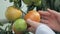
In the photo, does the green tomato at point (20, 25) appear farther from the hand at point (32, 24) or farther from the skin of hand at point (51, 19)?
the skin of hand at point (51, 19)

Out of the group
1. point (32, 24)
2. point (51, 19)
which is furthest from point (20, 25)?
point (51, 19)

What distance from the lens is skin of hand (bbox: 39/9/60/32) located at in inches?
30.0

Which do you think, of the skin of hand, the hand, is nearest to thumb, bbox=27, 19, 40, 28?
the hand

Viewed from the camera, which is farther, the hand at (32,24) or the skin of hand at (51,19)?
the skin of hand at (51,19)

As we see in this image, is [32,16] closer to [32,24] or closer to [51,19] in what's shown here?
[32,24]

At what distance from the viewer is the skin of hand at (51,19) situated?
2.50 ft

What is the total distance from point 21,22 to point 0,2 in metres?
0.85

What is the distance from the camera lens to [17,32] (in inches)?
26.3

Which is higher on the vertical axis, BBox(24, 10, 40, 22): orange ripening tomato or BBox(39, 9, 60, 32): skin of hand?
BBox(24, 10, 40, 22): orange ripening tomato

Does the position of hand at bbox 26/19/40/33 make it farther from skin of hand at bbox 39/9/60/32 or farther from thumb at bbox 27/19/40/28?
skin of hand at bbox 39/9/60/32

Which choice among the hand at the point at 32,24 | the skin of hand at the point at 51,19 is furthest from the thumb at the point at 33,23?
the skin of hand at the point at 51,19

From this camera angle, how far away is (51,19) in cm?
77

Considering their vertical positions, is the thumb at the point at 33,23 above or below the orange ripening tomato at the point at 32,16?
below

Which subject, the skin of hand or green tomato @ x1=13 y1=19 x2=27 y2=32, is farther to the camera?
the skin of hand
